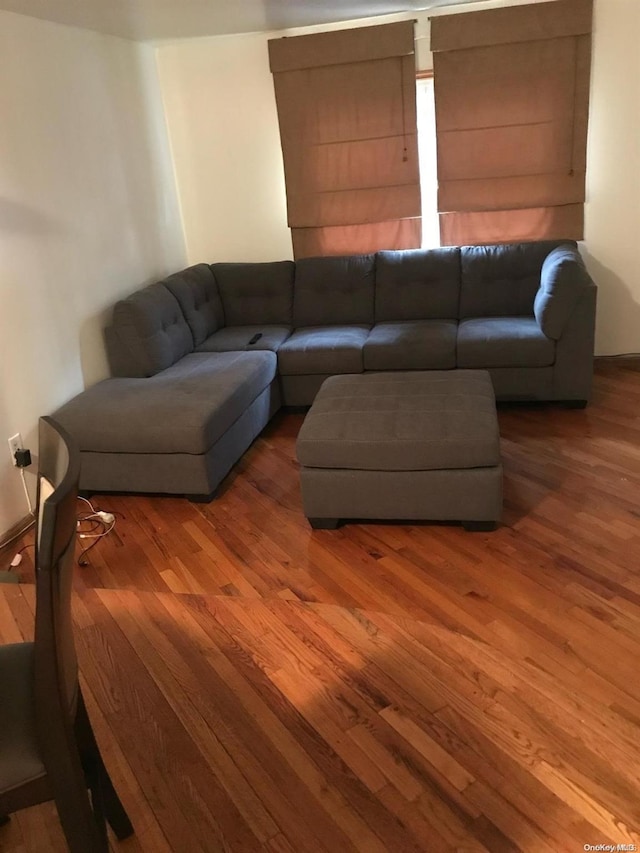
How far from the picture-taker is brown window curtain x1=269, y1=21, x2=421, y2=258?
4.14m

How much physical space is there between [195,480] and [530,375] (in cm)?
189

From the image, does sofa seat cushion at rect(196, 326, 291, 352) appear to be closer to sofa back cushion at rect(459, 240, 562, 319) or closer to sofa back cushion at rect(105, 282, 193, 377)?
sofa back cushion at rect(105, 282, 193, 377)

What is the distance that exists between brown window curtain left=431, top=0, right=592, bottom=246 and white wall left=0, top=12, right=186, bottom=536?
1864 mm

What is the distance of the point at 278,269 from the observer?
14.5 feet

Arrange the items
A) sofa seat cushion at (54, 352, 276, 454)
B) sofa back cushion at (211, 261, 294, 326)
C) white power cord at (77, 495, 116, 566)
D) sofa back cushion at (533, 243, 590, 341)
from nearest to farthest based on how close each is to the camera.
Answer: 1. white power cord at (77, 495, 116, 566)
2. sofa seat cushion at (54, 352, 276, 454)
3. sofa back cushion at (533, 243, 590, 341)
4. sofa back cushion at (211, 261, 294, 326)

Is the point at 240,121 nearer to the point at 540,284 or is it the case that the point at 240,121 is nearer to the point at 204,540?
the point at 540,284

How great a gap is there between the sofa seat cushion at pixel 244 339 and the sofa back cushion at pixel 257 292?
11 centimetres

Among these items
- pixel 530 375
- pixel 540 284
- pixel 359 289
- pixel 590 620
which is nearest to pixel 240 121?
pixel 359 289

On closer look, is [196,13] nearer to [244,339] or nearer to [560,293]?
[244,339]

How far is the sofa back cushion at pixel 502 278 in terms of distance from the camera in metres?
4.05

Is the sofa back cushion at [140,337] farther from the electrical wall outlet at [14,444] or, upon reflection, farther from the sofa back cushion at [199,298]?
the electrical wall outlet at [14,444]

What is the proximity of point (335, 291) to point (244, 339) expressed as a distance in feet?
2.22

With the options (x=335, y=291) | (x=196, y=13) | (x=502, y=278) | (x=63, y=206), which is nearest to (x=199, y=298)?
(x=335, y=291)

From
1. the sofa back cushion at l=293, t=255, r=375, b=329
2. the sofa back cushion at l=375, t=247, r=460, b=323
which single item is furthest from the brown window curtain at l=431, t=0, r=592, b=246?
the sofa back cushion at l=293, t=255, r=375, b=329
